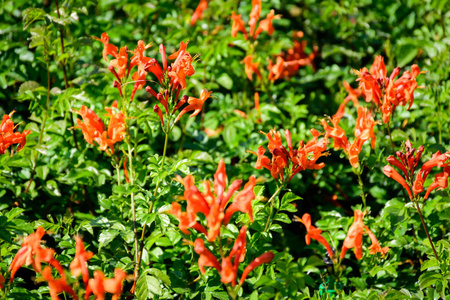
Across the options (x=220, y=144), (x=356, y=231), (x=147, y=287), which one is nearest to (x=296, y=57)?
(x=220, y=144)

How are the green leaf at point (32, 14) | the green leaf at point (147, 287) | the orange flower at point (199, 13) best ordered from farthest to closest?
the orange flower at point (199, 13) → the green leaf at point (32, 14) → the green leaf at point (147, 287)

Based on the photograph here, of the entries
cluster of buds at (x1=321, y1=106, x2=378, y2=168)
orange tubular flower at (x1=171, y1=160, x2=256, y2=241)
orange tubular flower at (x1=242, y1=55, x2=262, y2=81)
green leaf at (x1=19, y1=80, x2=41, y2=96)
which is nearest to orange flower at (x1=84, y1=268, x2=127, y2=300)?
orange tubular flower at (x1=171, y1=160, x2=256, y2=241)

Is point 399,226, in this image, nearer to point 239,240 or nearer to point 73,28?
point 239,240

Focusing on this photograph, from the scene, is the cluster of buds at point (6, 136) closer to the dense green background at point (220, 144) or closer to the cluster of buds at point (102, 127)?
the dense green background at point (220, 144)

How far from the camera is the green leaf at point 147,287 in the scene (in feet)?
6.25

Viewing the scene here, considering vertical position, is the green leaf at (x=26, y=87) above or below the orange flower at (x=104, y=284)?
above

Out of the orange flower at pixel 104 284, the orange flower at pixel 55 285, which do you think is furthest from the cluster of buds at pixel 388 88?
the orange flower at pixel 55 285

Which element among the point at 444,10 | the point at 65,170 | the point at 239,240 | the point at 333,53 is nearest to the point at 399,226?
the point at 239,240

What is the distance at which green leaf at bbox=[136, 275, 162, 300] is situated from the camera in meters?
1.90

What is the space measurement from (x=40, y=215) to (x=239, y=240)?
169cm

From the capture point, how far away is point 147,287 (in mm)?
1933

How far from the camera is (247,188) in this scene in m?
1.66

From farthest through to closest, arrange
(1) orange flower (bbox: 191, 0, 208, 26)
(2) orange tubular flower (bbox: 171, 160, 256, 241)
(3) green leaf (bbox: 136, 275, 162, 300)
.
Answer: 1. (1) orange flower (bbox: 191, 0, 208, 26)
2. (3) green leaf (bbox: 136, 275, 162, 300)
3. (2) orange tubular flower (bbox: 171, 160, 256, 241)

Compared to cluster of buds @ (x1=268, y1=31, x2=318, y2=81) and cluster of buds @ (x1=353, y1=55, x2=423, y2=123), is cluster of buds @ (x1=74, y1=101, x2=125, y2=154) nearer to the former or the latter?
cluster of buds @ (x1=353, y1=55, x2=423, y2=123)
